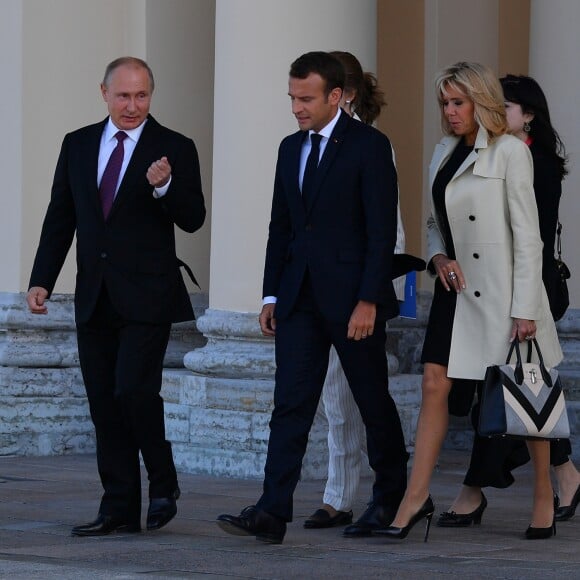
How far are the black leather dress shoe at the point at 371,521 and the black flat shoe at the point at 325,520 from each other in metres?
0.26

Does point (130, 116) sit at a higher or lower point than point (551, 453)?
higher

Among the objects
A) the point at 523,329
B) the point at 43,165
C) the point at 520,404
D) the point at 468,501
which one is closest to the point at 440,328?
the point at 523,329

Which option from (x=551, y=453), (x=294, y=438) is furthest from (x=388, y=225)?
(x=551, y=453)

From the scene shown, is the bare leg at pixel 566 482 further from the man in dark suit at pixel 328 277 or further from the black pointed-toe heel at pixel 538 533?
the man in dark suit at pixel 328 277

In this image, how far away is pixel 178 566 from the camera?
540cm

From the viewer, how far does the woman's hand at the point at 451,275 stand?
616cm

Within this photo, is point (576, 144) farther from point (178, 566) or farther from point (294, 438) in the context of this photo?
point (178, 566)

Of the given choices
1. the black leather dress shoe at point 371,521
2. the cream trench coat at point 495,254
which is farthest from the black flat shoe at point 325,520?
the cream trench coat at point 495,254

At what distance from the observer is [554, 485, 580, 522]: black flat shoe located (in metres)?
6.79

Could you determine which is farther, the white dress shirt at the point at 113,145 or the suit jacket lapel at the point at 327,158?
the white dress shirt at the point at 113,145

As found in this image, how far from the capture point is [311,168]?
614 cm

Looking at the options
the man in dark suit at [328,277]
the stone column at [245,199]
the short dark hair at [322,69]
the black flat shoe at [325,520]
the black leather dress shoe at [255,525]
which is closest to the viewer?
the black leather dress shoe at [255,525]

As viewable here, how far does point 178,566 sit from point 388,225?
1.43m

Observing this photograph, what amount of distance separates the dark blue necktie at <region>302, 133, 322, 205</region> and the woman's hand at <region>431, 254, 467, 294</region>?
549 mm
